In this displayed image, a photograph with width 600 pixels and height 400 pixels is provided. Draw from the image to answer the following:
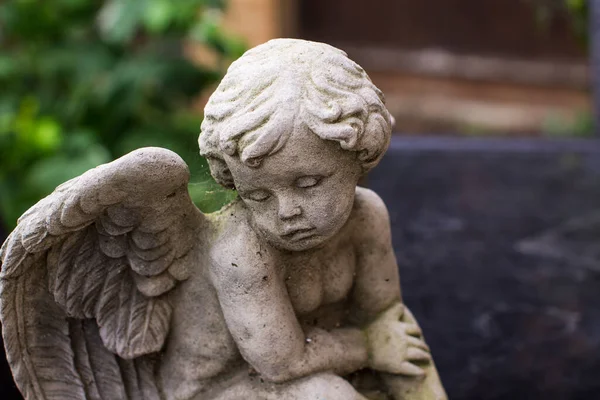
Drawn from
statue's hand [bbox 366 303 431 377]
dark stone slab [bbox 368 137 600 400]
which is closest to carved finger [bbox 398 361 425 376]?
statue's hand [bbox 366 303 431 377]

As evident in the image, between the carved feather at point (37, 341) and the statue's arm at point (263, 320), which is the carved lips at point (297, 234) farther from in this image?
the carved feather at point (37, 341)

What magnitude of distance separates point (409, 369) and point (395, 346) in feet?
0.17

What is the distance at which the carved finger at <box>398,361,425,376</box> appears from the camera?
5.34ft

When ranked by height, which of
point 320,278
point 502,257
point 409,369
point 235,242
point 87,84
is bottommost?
point 502,257

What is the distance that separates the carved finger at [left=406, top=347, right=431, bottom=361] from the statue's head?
348mm

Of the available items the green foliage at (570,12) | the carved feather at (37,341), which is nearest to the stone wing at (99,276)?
the carved feather at (37,341)

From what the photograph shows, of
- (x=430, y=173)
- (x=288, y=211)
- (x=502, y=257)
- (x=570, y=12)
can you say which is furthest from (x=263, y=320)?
(x=570, y=12)

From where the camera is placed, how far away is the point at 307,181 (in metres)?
1.37

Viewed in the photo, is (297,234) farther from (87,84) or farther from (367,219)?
(87,84)

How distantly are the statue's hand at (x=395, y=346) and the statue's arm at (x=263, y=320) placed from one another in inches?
6.2

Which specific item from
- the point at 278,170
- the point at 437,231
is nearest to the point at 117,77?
the point at 437,231

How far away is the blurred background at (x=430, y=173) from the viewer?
2.73 metres

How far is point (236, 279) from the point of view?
147 cm

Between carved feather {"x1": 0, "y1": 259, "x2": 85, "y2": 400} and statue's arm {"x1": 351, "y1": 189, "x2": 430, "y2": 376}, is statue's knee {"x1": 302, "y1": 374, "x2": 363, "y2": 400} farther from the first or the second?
carved feather {"x1": 0, "y1": 259, "x2": 85, "y2": 400}
